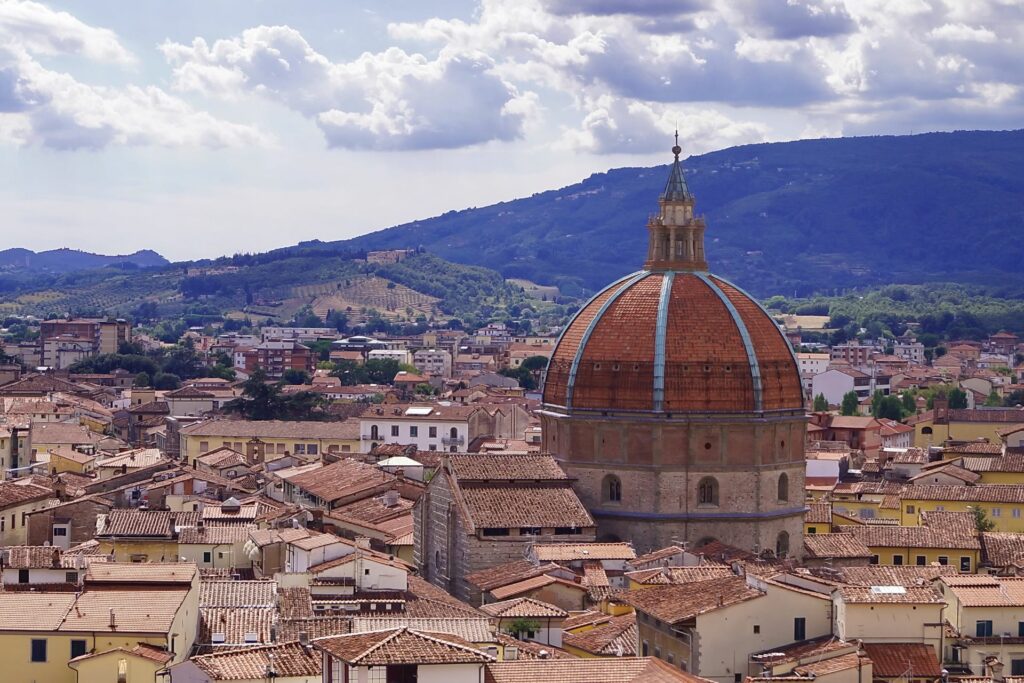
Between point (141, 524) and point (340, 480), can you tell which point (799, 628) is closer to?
point (141, 524)

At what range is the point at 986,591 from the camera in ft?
143

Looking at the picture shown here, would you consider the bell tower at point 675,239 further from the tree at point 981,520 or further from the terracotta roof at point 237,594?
the terracotta roof at point 237,594

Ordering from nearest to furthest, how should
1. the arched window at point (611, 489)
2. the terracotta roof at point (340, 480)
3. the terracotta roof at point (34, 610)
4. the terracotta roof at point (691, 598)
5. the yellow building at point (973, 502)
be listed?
1. the terracotta roof at point (34, 610)
2. the terracotta roof at point (691, 598)
3. the arched window at point (611, 489)
4. the terracotta roof at point (340, 480)
5. the yellow building at point (973, 502)

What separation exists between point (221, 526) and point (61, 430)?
45.5 m

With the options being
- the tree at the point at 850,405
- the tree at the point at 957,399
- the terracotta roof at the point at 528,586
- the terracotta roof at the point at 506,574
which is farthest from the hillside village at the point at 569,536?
the tree at the point at 850,405

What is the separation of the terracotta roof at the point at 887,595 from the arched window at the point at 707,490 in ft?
71.8

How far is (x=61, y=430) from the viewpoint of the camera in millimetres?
99938

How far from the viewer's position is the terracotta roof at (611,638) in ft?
132

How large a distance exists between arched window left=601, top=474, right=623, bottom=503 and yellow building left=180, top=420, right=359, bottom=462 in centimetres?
4030

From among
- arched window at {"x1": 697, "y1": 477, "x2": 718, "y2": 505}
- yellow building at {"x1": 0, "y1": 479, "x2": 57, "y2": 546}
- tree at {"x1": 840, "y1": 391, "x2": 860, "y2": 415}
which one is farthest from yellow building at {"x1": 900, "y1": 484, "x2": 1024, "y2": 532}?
tree at {"x1": 840, "y1": 391, "x2": 860, "y2": 415}

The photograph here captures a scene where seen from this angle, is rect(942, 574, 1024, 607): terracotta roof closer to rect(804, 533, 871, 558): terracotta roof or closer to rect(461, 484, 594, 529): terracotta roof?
rect(804, 533, 871, 558): terracotta roof

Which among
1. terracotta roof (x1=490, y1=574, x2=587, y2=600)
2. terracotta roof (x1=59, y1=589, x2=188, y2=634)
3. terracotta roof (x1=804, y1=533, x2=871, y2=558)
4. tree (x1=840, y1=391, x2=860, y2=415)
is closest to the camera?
terracotta roof (x1=59, y1=589, x2=188, y2=634)

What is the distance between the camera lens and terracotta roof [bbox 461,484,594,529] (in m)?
57.6

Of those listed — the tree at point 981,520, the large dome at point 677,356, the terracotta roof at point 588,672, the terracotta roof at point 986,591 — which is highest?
the large dome at point 677,356
